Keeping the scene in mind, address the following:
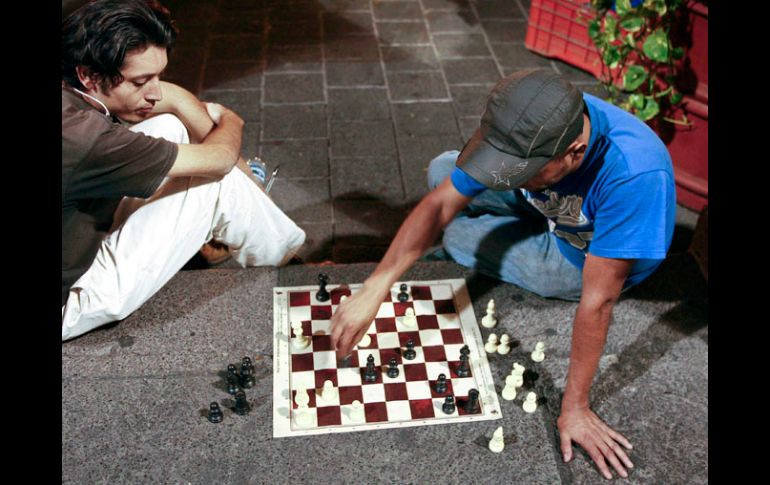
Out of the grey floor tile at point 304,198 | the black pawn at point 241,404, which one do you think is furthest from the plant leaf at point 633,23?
the black pawn at point 241,404

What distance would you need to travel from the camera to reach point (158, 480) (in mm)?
1873

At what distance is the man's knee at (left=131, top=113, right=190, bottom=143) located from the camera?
88.7 inches

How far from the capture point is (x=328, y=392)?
80.4 inches

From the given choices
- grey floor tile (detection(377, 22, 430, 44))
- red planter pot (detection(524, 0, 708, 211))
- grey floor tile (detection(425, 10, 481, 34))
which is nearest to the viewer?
red planter pot (detection(524, 0, 708, 211))

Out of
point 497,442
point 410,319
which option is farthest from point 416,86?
point 497,442

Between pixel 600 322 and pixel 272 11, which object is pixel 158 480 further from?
pixel 272 11

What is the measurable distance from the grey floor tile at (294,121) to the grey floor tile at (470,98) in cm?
69

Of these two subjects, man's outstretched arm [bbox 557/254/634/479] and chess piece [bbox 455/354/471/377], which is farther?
chess piece [bbox 455/354/471/377]

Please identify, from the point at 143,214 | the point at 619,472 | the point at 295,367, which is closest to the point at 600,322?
the point at 619,472

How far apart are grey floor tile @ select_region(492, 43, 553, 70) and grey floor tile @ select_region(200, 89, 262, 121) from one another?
4.51ft

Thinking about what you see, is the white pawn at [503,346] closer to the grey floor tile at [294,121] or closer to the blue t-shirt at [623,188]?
the blue t-shirt at [623,188]

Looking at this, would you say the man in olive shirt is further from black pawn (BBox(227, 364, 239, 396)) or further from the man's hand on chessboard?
the man's hand on chessboard

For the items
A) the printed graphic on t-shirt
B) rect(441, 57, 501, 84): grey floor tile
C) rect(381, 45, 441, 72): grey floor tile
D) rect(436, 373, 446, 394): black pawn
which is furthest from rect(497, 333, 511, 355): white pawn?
rect(381, 45, 441, 72): grey floor tile
